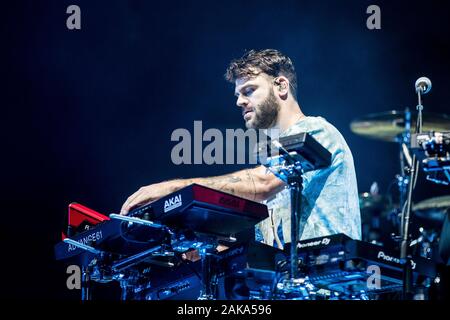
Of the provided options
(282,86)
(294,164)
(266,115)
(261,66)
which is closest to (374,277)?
(294,164)

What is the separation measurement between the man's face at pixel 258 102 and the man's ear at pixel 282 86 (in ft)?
0.13

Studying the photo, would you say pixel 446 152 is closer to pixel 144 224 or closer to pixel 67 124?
pixel 144 224

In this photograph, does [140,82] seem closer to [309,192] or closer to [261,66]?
[261,66]

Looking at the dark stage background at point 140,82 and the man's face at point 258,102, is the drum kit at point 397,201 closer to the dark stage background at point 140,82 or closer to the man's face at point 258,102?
the dark stage background at point 140,82

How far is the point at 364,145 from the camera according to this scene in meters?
6.99

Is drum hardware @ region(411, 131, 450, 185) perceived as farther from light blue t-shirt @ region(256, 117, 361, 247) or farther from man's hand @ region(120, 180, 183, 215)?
man's hand @ region(120, 180, 183, 215)

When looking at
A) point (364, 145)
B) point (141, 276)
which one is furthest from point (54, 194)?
point (364, 145)

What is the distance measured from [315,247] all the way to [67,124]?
3.53 metres

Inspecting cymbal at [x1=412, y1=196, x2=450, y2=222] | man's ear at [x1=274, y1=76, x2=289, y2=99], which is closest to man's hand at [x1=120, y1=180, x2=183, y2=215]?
man's ear at [x1=274, y1=76, x2=289, y2=99]

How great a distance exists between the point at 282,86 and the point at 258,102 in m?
0.23

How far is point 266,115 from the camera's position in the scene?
404 cm

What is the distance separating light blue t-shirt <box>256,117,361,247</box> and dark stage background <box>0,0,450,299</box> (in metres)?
2.33

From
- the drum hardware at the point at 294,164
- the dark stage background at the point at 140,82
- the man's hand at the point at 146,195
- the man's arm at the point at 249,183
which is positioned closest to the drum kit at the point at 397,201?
the dark stage background at the point at 140,82

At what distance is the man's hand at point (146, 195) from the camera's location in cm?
312
